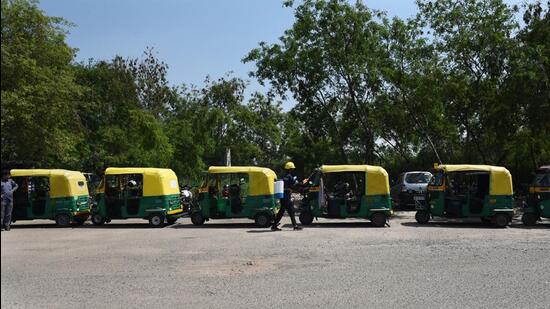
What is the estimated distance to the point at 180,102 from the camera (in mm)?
39938

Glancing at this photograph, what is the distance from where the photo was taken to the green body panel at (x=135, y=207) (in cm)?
1691

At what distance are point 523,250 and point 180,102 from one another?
103 ft

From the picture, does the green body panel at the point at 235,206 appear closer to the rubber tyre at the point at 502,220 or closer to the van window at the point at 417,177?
the rubber tyre at the point at 502,220

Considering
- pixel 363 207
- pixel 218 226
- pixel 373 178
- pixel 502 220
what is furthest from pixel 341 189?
pixel 502 220

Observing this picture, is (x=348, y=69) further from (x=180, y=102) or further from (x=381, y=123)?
Result: (x=180, y=102)

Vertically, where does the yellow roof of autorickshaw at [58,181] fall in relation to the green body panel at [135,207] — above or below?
above

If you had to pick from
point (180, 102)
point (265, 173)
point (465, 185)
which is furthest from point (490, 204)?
point (180, 102)

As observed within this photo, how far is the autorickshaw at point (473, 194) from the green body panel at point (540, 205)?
0.83 meters

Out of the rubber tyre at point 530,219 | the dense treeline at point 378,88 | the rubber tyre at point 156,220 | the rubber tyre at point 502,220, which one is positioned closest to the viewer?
the rubber tyre at point 502,220

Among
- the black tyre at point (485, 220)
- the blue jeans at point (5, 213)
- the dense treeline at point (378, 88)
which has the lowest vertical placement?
the black tyre at point (485, 220)

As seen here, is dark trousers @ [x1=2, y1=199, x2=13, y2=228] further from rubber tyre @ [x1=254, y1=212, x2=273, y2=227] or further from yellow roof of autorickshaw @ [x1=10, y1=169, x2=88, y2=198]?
yellow roof of autorickshaw @ [x1=10, y1=169, x2=88, y2=198]

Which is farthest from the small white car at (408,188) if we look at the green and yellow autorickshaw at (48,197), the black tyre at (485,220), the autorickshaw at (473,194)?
the green and yellow autorickshaw at (48,197)

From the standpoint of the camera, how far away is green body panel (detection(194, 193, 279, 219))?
656 inches

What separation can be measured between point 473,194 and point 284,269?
966 centimetres
